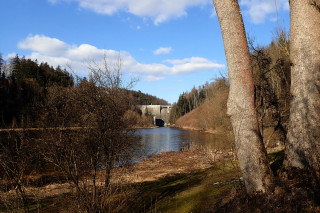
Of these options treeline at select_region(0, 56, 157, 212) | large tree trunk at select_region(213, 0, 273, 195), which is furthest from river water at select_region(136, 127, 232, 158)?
large tree trunk at select_region(213, 0, 273, 195)

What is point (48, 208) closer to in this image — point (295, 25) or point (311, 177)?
point (311, 177)

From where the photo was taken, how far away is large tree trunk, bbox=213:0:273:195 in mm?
3555

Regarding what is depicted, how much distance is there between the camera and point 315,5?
379cm

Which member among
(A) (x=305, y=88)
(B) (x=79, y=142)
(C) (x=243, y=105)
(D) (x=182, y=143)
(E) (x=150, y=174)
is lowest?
(E) (x=150, y=174)

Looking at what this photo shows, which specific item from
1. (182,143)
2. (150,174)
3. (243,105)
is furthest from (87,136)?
(182,143)

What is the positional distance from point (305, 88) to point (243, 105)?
0.97 m

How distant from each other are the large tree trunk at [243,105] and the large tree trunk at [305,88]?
1.59 ft

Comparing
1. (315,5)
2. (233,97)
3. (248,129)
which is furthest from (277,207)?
(315,5)

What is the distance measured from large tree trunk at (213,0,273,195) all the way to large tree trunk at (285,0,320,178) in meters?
0.49

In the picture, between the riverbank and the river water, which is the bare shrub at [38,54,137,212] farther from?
the river water

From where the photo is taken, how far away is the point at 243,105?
368 centimetres

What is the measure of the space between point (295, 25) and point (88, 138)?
197 inches

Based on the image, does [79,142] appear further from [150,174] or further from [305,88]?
[150,174]

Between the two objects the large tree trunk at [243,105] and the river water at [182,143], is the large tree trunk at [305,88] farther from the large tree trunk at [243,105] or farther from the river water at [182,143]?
the river water at [182,143]
